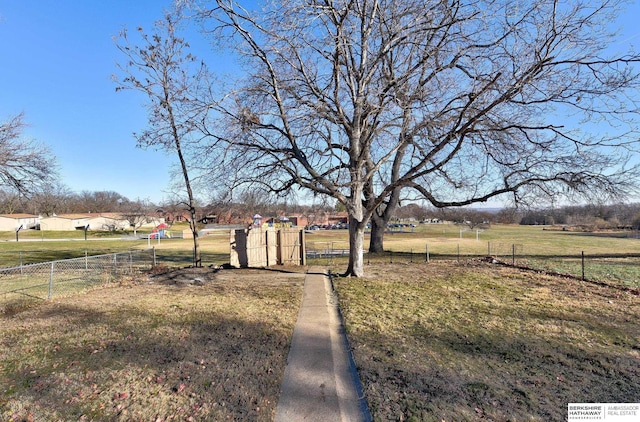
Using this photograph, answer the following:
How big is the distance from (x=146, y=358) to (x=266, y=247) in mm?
10784

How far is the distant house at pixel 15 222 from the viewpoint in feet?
223

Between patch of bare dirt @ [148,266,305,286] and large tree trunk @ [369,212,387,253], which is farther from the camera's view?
large tree trunk @ [369,212,387,253]

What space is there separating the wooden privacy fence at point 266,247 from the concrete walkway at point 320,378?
8.39 m

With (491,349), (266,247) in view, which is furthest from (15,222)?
(491,349)

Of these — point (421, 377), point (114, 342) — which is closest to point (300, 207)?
point (114, 342)

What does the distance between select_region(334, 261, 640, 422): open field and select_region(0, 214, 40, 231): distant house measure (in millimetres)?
89579

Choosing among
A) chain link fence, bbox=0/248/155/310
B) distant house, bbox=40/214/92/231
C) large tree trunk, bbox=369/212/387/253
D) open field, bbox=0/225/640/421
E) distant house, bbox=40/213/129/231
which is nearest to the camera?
open field, bbox=0/225/640/421

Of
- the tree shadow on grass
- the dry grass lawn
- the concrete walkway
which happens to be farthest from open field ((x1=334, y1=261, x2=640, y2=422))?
the dry grass lawn

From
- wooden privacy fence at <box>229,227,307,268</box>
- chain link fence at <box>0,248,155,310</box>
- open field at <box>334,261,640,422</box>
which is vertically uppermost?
wooden privacy fence at <box>229,227,307,268</box>

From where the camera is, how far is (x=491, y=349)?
492 centimetres

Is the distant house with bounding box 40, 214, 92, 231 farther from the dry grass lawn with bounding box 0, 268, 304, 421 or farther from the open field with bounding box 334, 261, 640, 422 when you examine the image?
the open field with bounding box 334, 261, 640, 422

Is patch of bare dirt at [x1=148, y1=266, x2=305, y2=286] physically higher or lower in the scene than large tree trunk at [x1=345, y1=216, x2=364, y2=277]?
lower

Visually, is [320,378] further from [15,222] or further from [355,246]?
[15,222]

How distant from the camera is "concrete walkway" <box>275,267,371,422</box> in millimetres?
3279
